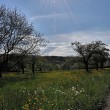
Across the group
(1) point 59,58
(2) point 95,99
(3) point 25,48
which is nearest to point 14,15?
(3) point 25,48

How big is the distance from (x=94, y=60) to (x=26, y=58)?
131 ft

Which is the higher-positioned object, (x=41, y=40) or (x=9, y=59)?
(x=41, y=40)

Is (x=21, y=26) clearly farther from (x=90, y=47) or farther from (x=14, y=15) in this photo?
(x=90, y=47)

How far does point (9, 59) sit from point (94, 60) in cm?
4210

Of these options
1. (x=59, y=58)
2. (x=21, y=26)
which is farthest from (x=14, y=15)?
(x=59, y=58)

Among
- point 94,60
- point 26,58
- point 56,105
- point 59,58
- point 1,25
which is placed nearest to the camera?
point 56,105

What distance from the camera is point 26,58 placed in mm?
41188

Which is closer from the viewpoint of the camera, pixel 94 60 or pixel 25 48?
pixel 25 48

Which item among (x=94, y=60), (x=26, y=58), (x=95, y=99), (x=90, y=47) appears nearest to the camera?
(x=95, y=99)

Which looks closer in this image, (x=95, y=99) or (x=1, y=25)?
(x=95, y=99)

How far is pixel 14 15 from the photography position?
3881 centimetres

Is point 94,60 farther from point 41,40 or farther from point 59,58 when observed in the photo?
point 59,58

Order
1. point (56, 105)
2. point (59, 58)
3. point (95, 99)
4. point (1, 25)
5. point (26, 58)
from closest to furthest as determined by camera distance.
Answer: point (56, 105) → point (95, 99) → point (1, 25) → point (26, 58) → point (59, 58)

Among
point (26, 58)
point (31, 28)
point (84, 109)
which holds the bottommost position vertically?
point (84, 109)
